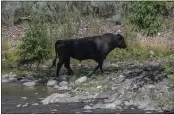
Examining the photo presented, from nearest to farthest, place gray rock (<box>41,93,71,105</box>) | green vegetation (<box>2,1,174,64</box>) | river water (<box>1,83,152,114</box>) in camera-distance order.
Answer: river water (<box>1,83,152,114</box>), gray rock (<box>41,93,71,105</box>), green vegetation (<box>2,1,174,64</box>)

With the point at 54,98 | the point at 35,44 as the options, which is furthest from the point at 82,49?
the point at 54,98

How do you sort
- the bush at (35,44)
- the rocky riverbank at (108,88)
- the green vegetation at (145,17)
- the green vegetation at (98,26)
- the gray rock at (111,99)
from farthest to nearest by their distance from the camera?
the green vegetation at (145,17), the green vegetation at (98,26), the bush at (35,44), the gray rock at (111,99), the rocky riverbank at (108,88)

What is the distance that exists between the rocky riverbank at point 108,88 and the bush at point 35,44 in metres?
1.63

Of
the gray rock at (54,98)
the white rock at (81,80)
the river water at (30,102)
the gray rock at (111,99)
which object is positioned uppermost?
the white rock at (81,80)

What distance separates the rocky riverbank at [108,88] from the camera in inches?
393

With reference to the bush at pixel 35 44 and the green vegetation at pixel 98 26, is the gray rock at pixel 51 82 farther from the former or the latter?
the bush at pixel 35 44

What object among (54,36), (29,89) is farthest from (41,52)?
(29,89)

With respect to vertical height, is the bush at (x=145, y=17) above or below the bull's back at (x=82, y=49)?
above

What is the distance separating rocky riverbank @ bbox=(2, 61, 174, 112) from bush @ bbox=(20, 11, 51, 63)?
5.34 feet

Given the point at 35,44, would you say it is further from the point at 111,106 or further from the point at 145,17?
the point at 111,106

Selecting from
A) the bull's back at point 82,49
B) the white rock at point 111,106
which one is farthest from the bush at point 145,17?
the white rock at point 111,106

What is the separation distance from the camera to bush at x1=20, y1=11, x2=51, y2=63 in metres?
16.3

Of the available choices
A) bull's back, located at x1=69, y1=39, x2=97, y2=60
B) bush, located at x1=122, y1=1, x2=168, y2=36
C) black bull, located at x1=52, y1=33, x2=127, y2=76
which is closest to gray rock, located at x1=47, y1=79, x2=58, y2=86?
black bull, located at x1=52, y1=33, x2=127, y2=76

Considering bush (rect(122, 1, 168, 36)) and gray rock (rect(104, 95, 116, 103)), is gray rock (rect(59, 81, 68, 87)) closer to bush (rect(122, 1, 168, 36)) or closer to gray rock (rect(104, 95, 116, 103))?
gray rock (rect(104, 95, 116, 103))
